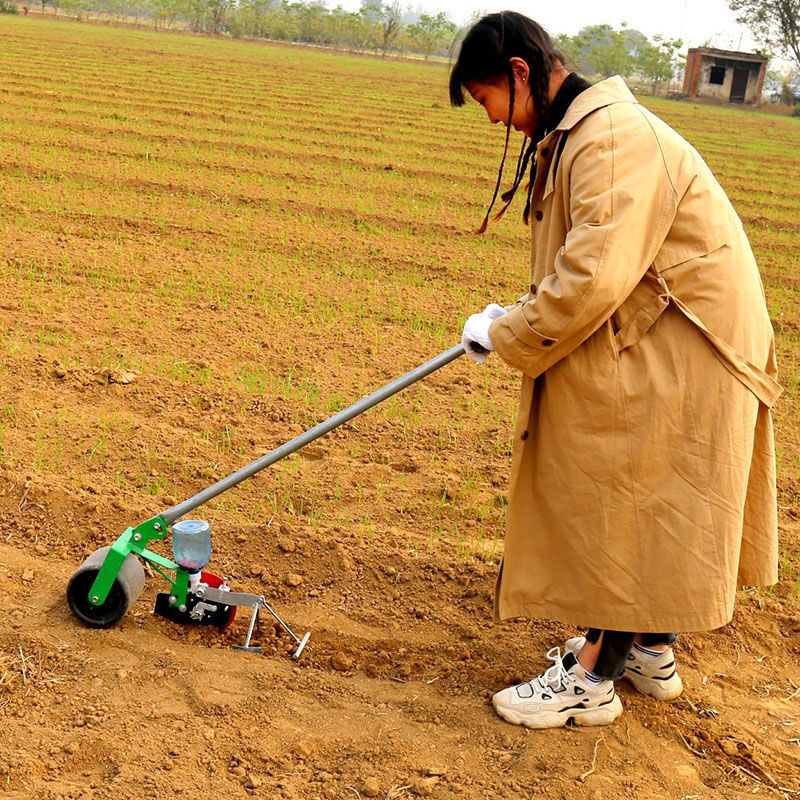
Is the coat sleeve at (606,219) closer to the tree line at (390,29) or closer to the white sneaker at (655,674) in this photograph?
the white sneaker at (655,674)

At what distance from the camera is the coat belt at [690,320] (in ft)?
7.23

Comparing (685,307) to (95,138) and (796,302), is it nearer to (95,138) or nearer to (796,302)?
(796,302)

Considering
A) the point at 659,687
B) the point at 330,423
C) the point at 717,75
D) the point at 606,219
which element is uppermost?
the point at 717,75

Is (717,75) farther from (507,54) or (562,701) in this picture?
(562,701)

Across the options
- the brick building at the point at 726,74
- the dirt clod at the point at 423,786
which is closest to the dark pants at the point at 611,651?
the dirt clod at the point at 423,786

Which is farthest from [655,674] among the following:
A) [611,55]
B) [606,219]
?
[611,55]

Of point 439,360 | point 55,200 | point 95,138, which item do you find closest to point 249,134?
point 95,138

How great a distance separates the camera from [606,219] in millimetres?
2068

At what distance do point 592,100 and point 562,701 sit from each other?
5.01ft

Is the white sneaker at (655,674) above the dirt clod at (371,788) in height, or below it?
above

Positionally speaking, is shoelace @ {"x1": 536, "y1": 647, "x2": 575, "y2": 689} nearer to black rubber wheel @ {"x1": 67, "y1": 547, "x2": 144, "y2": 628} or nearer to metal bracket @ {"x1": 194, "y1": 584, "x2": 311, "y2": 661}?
metal bracket @ {"x1": 194, "y1": 584, "x2": 311, "y2": 661}

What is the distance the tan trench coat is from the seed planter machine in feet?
1.78

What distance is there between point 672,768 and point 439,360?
1.22m

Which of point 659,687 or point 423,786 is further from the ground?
point 659,687
